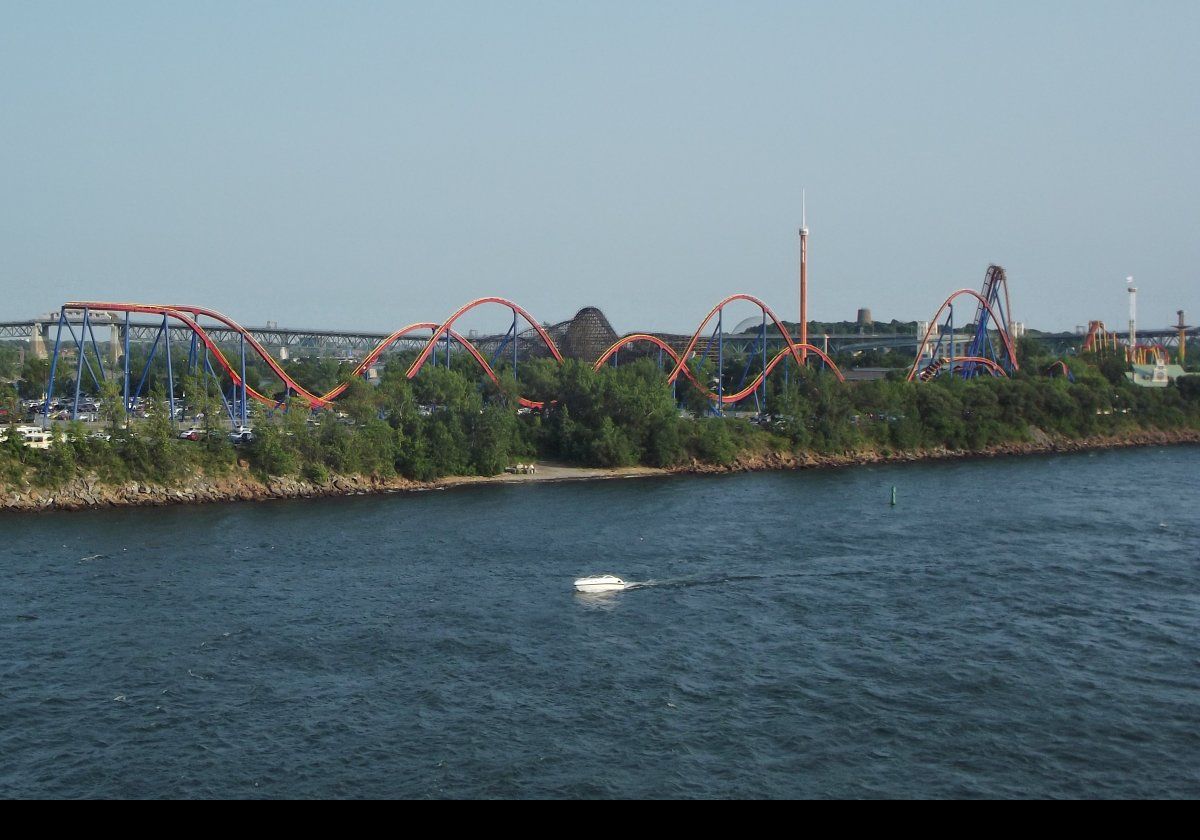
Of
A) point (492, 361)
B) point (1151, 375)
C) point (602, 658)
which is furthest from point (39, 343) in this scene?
point (602, 658)

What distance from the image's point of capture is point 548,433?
41.1 metres

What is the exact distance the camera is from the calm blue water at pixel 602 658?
12.0 metres

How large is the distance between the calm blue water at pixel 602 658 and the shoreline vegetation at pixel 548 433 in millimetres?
3894

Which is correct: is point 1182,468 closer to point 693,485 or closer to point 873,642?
point 693,485

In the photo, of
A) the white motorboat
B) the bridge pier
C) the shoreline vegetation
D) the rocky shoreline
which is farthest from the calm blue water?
the bridge pier

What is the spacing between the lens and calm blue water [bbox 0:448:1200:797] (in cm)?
1196

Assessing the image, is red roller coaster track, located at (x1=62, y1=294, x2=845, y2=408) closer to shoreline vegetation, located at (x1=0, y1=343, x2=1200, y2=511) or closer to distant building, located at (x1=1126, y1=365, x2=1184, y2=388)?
shoreline vegetation, located at (x1=0, y1=343, x2=1200, y2=511)

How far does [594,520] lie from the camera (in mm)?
28141

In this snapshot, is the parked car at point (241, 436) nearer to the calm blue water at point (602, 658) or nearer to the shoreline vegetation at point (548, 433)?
the shoreline vegetation at point (548, 433)

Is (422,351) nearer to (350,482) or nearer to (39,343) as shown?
(350,482)

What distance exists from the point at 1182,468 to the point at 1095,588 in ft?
75.4

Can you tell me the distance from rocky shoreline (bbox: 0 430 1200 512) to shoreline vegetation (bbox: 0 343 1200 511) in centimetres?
6

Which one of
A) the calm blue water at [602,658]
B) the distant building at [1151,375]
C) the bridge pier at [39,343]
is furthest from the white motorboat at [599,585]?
the bridge pier at [39,343]

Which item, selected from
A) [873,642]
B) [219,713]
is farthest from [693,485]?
[219,713]
